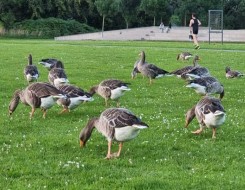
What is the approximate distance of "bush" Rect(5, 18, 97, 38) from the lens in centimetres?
9181

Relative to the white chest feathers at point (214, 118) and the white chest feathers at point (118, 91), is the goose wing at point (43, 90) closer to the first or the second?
the white chest feathers at point (118, 91)

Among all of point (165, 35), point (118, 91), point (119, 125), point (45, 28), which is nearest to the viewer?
point (119, 125)

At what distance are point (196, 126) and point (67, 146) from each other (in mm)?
3896

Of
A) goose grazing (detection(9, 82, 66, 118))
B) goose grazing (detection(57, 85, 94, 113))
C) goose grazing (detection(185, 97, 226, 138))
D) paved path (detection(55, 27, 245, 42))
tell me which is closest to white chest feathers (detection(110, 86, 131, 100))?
goose grazing (detection(57, 85, 94, 113))

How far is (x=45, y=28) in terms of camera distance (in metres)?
92.6

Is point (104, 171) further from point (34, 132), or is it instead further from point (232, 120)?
point (232, 120)

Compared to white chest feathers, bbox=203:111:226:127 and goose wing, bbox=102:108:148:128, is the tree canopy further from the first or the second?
goose wing, bbox=102:108:148:128

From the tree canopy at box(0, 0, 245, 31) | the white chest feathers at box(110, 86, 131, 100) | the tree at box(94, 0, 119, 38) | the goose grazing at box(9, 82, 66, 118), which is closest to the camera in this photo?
the goose grazing at box(9, 82, 66, 118)

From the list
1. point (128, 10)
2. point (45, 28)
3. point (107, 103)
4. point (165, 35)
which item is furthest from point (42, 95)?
point (128, 10)

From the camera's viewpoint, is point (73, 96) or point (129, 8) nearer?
point (73, 96)

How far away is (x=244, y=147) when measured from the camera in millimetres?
10961

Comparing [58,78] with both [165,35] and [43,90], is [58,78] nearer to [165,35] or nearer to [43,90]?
[43,90]

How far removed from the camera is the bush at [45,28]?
301 ft

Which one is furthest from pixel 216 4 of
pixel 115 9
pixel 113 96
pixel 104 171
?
pixel 104 171
